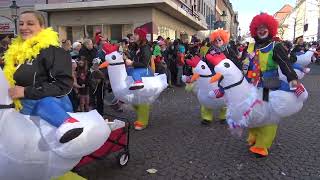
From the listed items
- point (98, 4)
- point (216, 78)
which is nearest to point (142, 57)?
point (216, 78)

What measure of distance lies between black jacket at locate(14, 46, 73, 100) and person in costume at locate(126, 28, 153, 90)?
3177 millimetres

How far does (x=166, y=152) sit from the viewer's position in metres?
5.86

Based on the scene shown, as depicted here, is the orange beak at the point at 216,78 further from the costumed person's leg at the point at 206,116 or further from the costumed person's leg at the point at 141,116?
the costumed person's leg at the point at 206,116

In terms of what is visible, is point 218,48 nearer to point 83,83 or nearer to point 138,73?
point 138,73

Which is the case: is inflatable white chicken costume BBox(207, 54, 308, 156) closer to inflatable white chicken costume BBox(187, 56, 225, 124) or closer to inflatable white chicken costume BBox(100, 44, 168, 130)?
inflatable white chicken costume BBox(100, 44, 168, 130)

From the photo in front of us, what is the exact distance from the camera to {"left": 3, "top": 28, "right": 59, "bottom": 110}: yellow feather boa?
3.38 metres

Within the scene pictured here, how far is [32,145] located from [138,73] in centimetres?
375

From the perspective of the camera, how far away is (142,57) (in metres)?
6.96

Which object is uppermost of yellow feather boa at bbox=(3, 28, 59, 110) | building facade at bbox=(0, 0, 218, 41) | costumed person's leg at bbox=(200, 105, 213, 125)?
building facade at bbox=(0, 0, 218, 41)

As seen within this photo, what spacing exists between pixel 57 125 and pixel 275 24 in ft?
11.6

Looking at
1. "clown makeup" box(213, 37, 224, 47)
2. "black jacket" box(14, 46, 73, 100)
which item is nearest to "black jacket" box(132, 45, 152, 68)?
"clown makeup" box(213, 37, 224, 47)

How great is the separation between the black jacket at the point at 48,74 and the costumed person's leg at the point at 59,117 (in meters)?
0.08

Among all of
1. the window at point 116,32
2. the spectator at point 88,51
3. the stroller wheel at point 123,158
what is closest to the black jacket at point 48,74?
the stroller wheel at point 123,158

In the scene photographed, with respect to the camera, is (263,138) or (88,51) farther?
(88,51)
